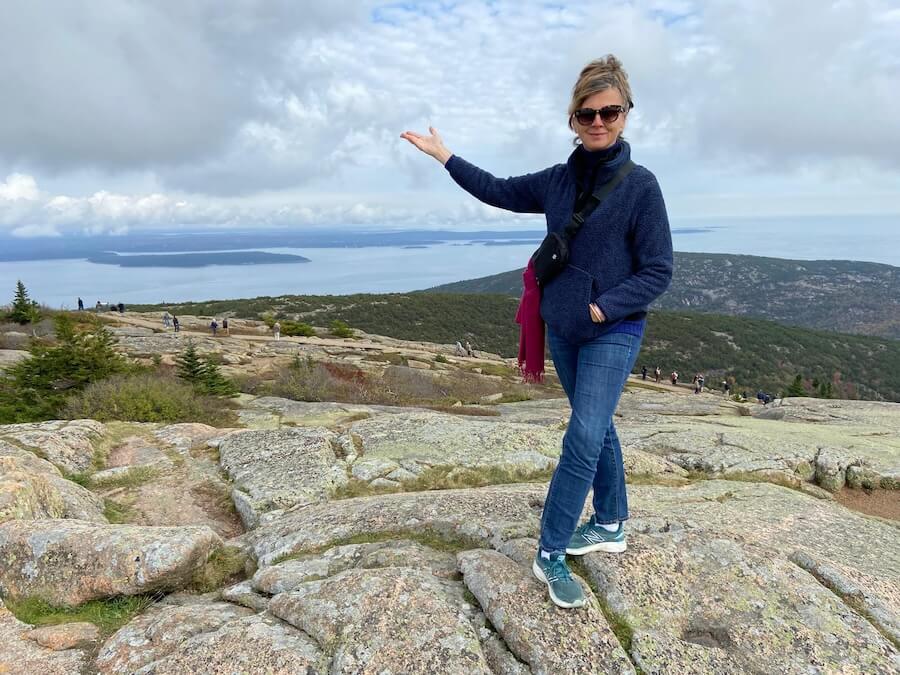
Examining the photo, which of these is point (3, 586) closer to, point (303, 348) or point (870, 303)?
point (303, 348)

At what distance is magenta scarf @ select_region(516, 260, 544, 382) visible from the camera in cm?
323

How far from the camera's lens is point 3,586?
3.55 m

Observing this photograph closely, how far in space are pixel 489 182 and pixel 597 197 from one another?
0.86 metres

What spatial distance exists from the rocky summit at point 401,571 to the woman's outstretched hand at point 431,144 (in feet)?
9.39

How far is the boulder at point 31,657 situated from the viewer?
9.13 ft

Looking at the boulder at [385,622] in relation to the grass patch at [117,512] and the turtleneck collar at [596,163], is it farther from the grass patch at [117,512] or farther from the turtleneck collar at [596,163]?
the grass patch at [117,512]

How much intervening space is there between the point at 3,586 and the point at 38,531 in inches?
16.2

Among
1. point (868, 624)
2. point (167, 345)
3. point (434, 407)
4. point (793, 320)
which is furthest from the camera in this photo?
point (793, 320)

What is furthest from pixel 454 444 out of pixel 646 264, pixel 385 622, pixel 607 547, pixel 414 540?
pixel 646 264

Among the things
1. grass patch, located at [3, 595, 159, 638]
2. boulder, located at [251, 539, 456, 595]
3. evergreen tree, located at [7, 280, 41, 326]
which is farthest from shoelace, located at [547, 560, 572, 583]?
evergreen tree, located at [7, 280, 41, 326]

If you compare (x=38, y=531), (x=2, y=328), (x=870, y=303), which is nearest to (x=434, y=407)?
(x=38, y=531)

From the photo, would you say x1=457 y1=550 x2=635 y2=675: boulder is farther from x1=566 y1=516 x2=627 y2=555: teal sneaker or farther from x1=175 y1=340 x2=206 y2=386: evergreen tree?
x1=175 y1=340 x2=206 y2=386: evergreen tree

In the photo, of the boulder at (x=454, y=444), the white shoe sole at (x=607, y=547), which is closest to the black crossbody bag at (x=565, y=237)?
the white shoe sole at (x=607, y=547)

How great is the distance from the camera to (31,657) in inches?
113
